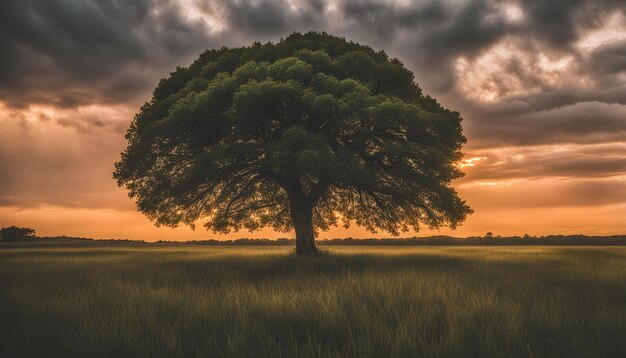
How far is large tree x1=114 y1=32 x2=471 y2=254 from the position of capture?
62.3ft

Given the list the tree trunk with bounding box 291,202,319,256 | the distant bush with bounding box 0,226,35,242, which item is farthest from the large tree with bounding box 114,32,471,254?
the distant bush with bounding box 0,226,35,242

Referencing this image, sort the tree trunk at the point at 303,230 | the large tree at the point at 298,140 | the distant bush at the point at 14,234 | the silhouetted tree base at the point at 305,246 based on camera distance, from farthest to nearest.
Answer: the distant bush at the point at 14,234 → the tree trunk at the point at 303,230 → the silhouetted tree base at the point at 305,246 → the large tree at the point at 298,140

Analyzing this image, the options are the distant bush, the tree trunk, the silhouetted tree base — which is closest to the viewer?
the silhouetted tree base

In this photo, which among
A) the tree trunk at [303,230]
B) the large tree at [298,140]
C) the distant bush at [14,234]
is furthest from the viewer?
the distant bush at [14,234]

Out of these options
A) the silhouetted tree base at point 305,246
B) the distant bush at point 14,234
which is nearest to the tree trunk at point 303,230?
the silhouetted tree base at point 305,246

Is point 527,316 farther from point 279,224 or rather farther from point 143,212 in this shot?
point 279,224

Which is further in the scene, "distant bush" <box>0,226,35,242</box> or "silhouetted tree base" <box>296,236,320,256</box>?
"distant bush" <box>0,226,35,242</box>

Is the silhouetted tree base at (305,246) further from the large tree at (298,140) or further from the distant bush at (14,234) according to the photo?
the distant bush at (14,234)

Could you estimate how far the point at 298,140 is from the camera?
60.4 feet

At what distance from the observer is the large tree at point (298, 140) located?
1898cm

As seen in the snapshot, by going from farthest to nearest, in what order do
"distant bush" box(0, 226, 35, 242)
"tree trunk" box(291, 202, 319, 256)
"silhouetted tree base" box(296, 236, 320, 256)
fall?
1. "distant bush" box(0, 226, 35, 242)
2. "tree trunk" box(291, 202, 319, 256)
3. "silhouetted tree base" box(296, 236, 320, 256)

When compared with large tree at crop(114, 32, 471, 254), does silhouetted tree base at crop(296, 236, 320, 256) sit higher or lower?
lower

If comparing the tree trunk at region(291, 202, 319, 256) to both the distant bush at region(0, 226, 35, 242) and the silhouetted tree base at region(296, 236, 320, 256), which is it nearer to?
the silhouetted tree base at region(296, 236, 320, 256)

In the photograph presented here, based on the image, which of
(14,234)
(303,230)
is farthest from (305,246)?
(14,234)
